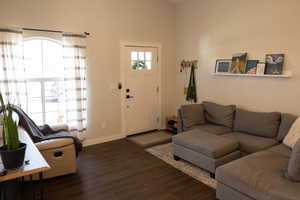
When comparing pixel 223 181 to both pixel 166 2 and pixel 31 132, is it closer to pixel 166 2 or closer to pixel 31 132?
pixel 31 132

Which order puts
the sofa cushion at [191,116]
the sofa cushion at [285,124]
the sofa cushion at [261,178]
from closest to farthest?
the sofa cushion at [261,178] → the sofa cushion at [285,124] → the sofa cushion at [191,116]

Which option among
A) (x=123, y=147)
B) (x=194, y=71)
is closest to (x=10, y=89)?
(x=123, y=147)

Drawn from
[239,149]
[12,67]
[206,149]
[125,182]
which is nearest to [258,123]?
[239,149]

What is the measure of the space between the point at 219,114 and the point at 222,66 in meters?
0.97

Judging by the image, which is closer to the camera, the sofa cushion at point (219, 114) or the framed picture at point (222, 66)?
the sofa cushion at point (219, 114)

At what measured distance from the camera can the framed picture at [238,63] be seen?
3.97 metres

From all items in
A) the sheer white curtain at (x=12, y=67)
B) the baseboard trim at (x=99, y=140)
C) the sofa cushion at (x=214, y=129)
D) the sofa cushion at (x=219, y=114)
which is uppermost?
the sheer white curtain at (x=12, y=67)

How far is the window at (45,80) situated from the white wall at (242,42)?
2.78 m

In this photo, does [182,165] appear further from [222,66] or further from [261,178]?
[222,66]

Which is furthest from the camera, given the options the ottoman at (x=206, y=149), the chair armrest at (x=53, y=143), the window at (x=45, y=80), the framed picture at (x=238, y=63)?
the framed picture at (x=238, y=63)

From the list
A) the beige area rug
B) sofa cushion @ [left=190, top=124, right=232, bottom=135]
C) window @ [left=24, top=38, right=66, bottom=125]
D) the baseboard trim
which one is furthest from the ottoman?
window @ [left=24, top=38, right=66, bottom=125]

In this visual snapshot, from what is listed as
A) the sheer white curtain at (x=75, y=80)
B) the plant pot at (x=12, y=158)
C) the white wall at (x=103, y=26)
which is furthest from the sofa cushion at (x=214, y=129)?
the plant pot at (x=12, y=158)

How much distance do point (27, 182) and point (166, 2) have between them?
14.8ft

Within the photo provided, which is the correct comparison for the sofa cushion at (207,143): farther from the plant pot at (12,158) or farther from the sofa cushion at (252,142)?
the plant pot at (12,158)
